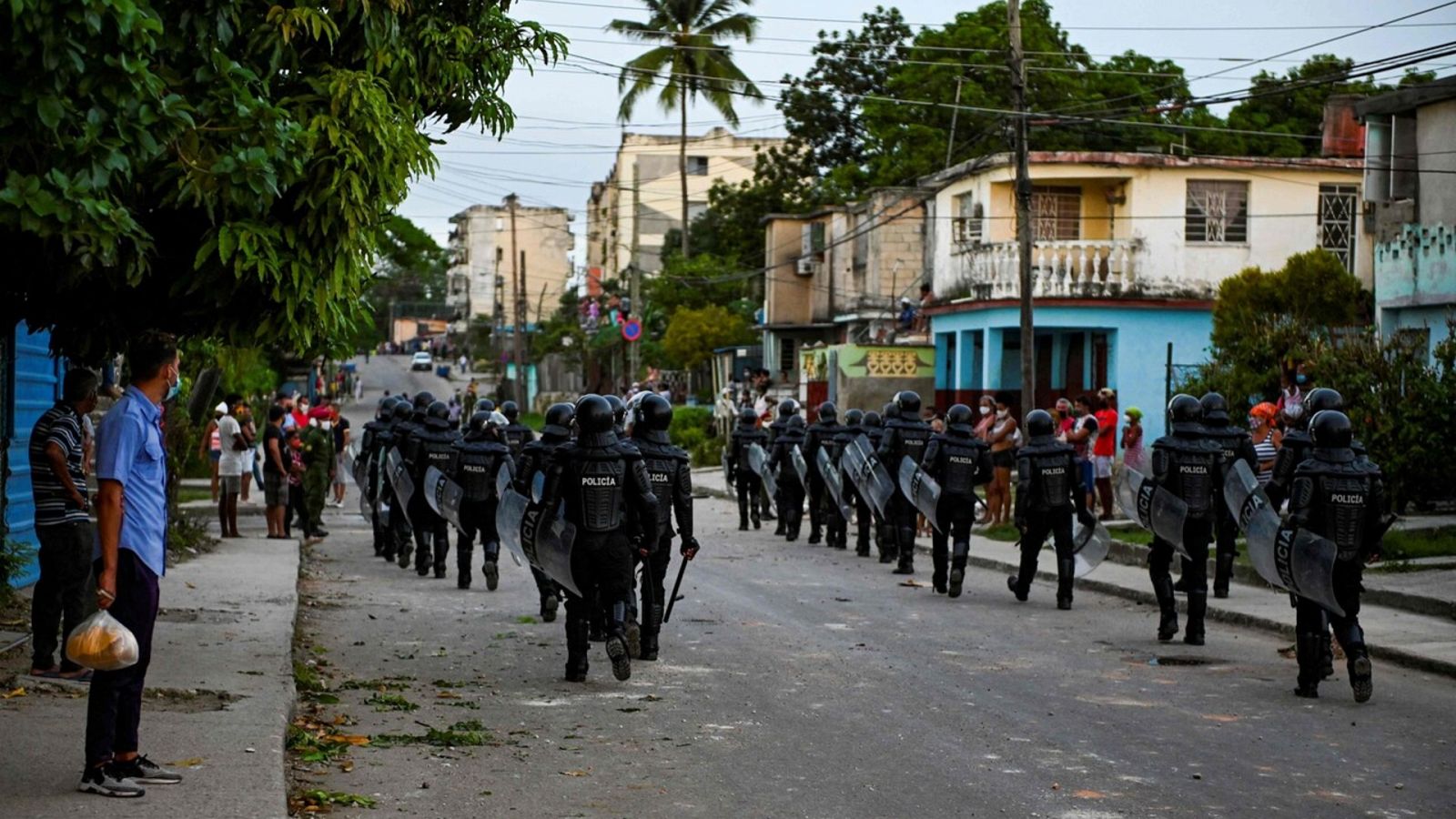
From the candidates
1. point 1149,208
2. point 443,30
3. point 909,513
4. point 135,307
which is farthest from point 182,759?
point 1149,208

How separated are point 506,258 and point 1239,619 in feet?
357

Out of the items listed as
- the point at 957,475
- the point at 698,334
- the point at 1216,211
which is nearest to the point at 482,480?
the point at 957,475

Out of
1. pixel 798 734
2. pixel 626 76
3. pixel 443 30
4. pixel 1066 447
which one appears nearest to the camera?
pixel 798 734

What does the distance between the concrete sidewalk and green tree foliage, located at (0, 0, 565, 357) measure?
2.00m

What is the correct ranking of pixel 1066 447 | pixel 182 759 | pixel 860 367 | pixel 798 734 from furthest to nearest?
pixel 860 367, pixel 1066 447, pixel 798 734, pixel 182 759

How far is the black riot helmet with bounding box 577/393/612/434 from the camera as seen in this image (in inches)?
431

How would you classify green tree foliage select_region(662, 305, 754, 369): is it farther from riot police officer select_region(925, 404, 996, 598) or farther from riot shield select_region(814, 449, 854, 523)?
riot police officer select_region(925, 404, 996, 598)

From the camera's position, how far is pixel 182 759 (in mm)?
7785

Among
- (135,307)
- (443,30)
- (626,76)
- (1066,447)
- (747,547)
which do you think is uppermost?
(626,76)

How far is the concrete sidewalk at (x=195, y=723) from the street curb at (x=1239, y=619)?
761cm

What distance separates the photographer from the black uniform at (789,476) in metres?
23.0

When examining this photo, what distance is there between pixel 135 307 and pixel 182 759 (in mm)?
2851

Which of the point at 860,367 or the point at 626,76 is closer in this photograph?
the point at 860,367

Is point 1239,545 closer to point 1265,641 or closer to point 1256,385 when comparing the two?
point 1256,385
